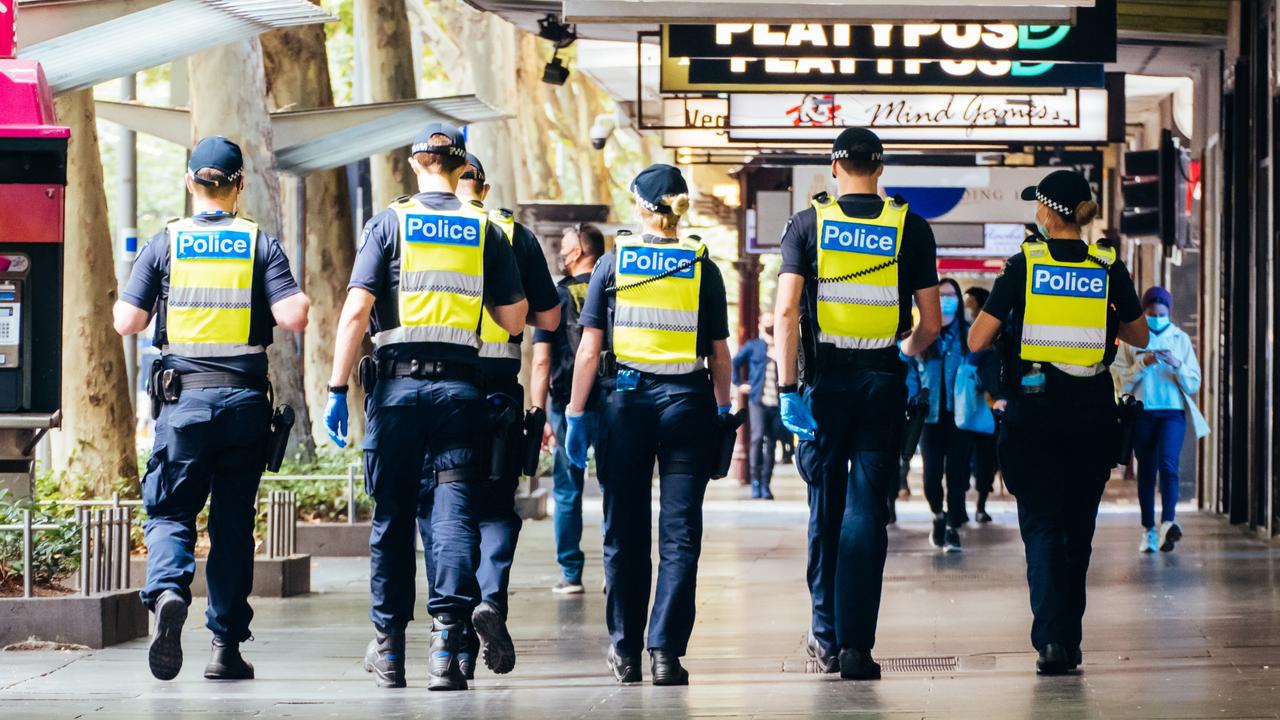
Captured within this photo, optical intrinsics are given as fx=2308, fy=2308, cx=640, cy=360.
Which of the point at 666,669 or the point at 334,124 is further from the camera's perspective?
the point at 334,124

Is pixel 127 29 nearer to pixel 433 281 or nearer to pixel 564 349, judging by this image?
pixel 564 349

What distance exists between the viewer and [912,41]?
531 inches

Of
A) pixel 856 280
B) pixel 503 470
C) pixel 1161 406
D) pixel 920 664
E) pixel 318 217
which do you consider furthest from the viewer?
pixel 318 217

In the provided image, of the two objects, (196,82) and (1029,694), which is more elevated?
(196,82)

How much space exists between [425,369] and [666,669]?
1.41 metres

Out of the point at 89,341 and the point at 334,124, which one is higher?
the point at 334,124

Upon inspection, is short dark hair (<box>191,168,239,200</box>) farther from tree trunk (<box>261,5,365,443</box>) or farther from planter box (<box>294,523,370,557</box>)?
tree trunk (<box>261,5,365,443</box>)

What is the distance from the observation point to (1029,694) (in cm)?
794

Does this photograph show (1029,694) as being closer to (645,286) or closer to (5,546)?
(645,286)

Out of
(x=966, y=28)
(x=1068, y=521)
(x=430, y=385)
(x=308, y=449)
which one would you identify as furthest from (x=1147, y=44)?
(x=430, y=385)

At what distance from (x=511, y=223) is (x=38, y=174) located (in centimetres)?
173

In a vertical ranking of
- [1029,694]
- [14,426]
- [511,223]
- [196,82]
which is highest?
[196,82]

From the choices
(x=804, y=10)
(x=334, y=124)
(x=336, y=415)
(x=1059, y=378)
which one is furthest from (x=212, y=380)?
(x=334, y=124)

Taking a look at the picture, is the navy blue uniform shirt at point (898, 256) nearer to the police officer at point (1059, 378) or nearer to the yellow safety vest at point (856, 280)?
the yellow safety vest at point (856, 280)
